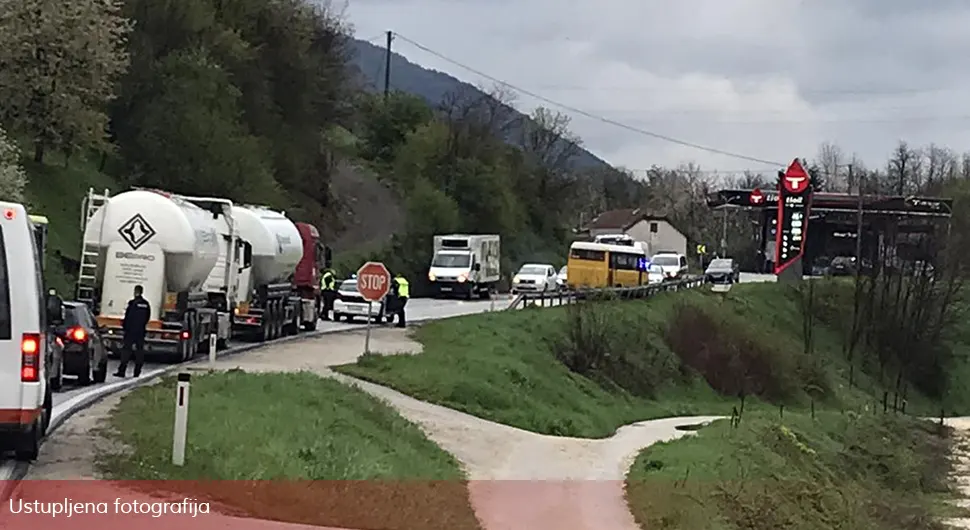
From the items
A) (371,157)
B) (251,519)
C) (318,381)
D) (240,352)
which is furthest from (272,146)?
(251,519)

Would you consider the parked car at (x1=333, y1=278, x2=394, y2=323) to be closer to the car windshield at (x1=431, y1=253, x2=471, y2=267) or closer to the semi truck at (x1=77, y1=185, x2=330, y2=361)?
the semi truck at (x1=77, y1=185, x2=330, y2=361)

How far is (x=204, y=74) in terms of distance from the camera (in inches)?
2285

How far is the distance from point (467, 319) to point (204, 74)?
17909mm

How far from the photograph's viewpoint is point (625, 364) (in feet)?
160

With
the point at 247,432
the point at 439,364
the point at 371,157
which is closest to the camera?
the point at 247,432

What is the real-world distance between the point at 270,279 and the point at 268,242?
50.9 inches

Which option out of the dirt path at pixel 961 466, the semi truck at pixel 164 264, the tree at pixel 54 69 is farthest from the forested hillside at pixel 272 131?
the dirt path at pixel 961 466

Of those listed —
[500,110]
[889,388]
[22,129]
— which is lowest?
[889,388]

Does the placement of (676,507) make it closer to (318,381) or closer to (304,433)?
(304,433)

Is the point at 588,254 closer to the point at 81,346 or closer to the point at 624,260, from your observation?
the point at 624,260

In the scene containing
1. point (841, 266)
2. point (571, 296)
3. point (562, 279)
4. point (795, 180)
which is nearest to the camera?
point (571, 296)

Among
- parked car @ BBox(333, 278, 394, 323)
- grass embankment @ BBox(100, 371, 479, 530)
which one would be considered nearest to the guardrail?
parked car @ BBox(333, 278, 394, 323)

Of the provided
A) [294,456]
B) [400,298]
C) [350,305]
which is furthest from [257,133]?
[294,456]

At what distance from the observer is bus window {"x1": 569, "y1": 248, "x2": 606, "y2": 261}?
70500mm
